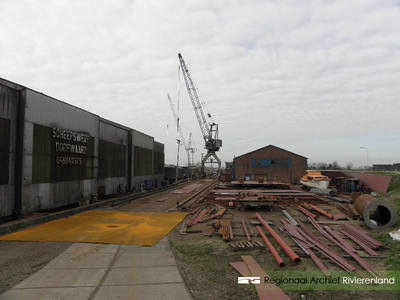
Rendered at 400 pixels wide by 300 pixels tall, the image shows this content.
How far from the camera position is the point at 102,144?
25.5m

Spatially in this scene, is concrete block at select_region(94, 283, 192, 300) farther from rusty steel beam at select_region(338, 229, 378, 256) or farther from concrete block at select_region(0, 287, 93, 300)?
rusty steel beam at select_region(338, 229, 378, 256)

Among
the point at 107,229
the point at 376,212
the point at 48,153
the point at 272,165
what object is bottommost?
the point at 107,229

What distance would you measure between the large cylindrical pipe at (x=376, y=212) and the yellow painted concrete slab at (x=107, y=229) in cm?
1048

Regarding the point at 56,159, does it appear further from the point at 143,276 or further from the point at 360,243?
the point at 360,243

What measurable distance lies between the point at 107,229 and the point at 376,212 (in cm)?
1610

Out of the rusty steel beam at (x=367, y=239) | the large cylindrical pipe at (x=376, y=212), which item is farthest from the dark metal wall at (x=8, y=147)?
the large cylindrical pipe at (x=376, y=212)

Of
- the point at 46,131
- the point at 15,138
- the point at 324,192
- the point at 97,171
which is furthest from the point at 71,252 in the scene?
the point at 324,192

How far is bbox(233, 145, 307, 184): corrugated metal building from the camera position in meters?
46.5

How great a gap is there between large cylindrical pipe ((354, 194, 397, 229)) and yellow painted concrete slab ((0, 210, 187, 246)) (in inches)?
412

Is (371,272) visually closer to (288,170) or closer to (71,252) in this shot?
(71,252)

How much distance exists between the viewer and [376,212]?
14.7 meters

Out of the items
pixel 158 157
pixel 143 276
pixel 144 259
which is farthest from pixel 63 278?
pixel 158 157

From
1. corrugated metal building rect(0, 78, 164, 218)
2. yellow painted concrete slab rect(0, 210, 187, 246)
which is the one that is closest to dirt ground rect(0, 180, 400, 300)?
yellow painted concrete slab rect(0, 210, 187, 246)

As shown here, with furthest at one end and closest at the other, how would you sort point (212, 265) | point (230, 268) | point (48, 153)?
point (48, 153)
point (212, 265)
point (230, 268)
